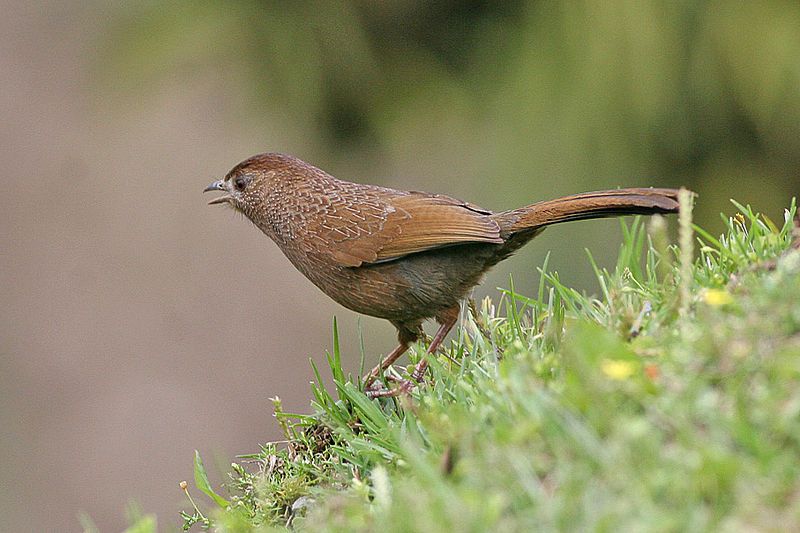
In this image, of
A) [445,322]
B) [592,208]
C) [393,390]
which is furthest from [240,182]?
[393,390]

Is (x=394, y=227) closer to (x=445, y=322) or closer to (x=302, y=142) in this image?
(x=445, y=322)

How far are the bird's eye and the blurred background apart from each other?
191 cm

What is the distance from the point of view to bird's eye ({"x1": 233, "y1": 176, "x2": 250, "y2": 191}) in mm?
5848

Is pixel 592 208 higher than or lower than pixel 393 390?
higher

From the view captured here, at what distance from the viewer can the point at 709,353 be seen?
2629mm

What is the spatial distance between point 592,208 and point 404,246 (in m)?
0.97

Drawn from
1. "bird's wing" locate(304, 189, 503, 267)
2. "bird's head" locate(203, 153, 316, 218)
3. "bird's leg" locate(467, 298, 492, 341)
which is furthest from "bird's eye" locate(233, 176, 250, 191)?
"bird's leg" locate(467, 298, 492, 341)

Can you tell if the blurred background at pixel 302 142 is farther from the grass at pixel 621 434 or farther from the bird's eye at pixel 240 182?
the bird's eye at pixel 240 182

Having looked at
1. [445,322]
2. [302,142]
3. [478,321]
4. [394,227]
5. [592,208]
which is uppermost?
[302,142]

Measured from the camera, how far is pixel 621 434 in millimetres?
2348

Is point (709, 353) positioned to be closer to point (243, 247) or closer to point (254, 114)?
point (254, 114)

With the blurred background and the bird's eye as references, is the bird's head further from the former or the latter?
the blurred background

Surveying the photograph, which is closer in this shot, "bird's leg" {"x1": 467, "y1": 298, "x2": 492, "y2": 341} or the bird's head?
"bird's leg" {"x1": 467, "y1": 298, "x2": 492, "y2": 341}

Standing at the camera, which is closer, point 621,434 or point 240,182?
point 621,434
